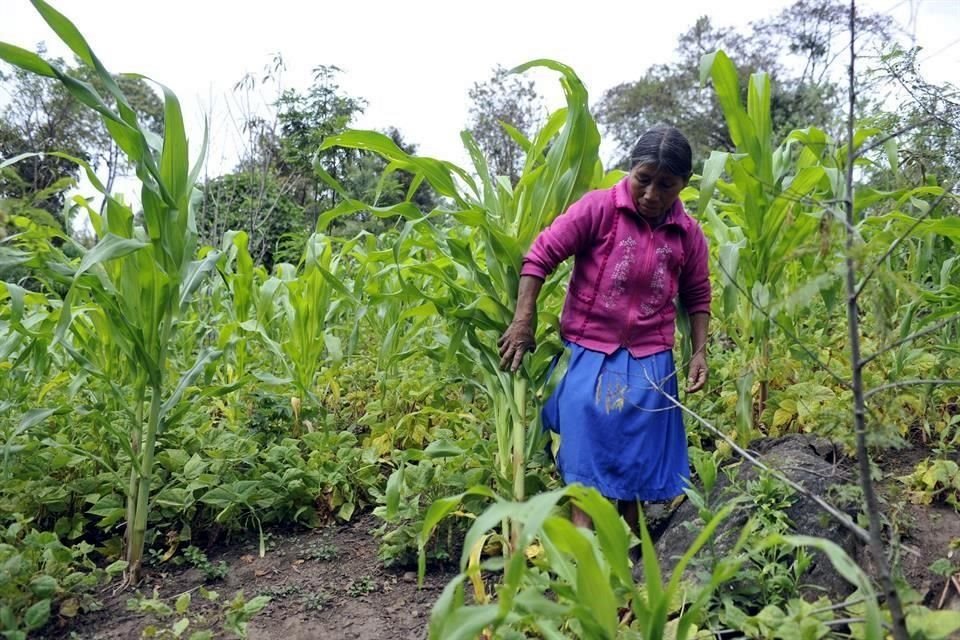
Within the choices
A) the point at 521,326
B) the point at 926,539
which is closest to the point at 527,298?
the point at 521,326

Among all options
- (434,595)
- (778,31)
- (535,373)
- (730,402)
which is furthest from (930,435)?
(778,31)

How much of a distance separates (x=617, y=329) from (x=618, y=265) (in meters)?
0.21

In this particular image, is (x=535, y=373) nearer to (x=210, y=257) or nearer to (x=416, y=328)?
(x=416, y=328)

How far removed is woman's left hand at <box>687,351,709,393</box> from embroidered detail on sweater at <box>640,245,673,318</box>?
0.23 m

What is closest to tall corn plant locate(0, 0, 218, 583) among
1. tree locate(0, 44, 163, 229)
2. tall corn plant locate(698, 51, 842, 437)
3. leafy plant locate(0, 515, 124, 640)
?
leafy plant locate(0, 515, 124, 640)

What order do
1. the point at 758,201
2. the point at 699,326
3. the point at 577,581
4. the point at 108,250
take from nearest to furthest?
the point at 577,581, the point at 108,250, the point at 699,326, the point at 758,201

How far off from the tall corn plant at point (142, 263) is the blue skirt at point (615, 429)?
49.3 inches

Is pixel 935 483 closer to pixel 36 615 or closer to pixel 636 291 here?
pixel 636 291

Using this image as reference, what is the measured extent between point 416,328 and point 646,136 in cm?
134

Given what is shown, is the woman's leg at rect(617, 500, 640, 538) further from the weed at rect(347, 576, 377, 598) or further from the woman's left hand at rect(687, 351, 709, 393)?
the weed at rect(347, 576, 377, 598)

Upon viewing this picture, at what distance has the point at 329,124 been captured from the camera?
1066 cm

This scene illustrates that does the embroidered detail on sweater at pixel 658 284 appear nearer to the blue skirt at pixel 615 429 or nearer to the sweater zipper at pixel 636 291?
the sweater zipper at pixel 636 291

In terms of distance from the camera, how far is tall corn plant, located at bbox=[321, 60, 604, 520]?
Result: 2.23 meters

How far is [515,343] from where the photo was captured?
7.02 feet
